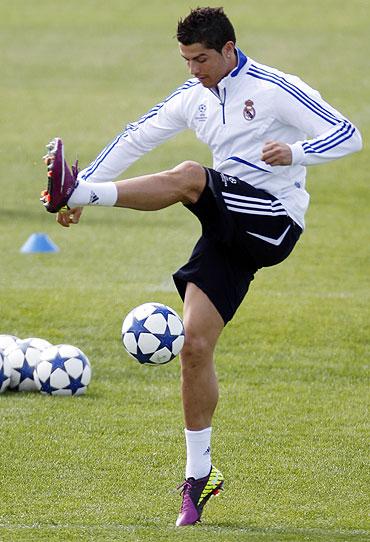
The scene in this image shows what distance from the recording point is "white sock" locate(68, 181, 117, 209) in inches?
256

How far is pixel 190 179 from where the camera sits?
21.8 feet

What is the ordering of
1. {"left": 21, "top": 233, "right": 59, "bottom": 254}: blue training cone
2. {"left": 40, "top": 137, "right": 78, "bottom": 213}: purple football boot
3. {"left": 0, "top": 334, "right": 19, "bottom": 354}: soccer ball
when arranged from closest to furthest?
{"left": 40, "top": 137, "right": 78, "bottom": 213}: purple football boot < {"left": 0, "top": 334, "right": 19, "bottom": 354}: soccer ball < {"left": 21, "top": 233, "right": 59, "bottom": 254}: blue training cone

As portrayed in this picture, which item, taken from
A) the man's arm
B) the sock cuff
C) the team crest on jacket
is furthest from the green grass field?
the team crest on jacket

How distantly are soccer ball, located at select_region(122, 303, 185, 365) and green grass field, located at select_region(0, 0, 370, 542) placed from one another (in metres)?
0.88

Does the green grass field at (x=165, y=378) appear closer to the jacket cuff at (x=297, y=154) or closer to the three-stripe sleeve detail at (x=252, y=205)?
the three-stripe sleeve detail at (x=252, y=205)

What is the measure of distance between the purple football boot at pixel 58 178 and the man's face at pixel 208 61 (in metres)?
1.04

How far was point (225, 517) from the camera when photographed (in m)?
7.25

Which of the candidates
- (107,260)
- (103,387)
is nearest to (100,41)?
(107,260)

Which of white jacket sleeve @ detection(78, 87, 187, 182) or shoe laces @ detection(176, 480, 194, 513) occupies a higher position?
white jacket sleeve @ detection(78, 87, 187, 182)

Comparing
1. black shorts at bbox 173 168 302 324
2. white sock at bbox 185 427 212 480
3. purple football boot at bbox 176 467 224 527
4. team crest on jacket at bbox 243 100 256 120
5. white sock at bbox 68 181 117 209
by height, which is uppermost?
team crest on jacket at bbox 243 100 256 120

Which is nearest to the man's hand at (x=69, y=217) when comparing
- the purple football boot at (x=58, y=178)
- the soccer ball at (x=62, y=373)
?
the purple football boot at (x=58, y=178)

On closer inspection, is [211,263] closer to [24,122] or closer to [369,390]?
[369,390]

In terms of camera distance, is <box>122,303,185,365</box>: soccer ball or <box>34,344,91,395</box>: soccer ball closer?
<box>122,303,185,365</box>: soccer ball

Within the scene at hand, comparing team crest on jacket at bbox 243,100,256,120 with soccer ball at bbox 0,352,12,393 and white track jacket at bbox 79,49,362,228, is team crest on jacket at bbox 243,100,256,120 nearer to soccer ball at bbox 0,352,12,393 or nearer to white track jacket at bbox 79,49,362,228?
white track jacket at bbox 79,49,362,228
